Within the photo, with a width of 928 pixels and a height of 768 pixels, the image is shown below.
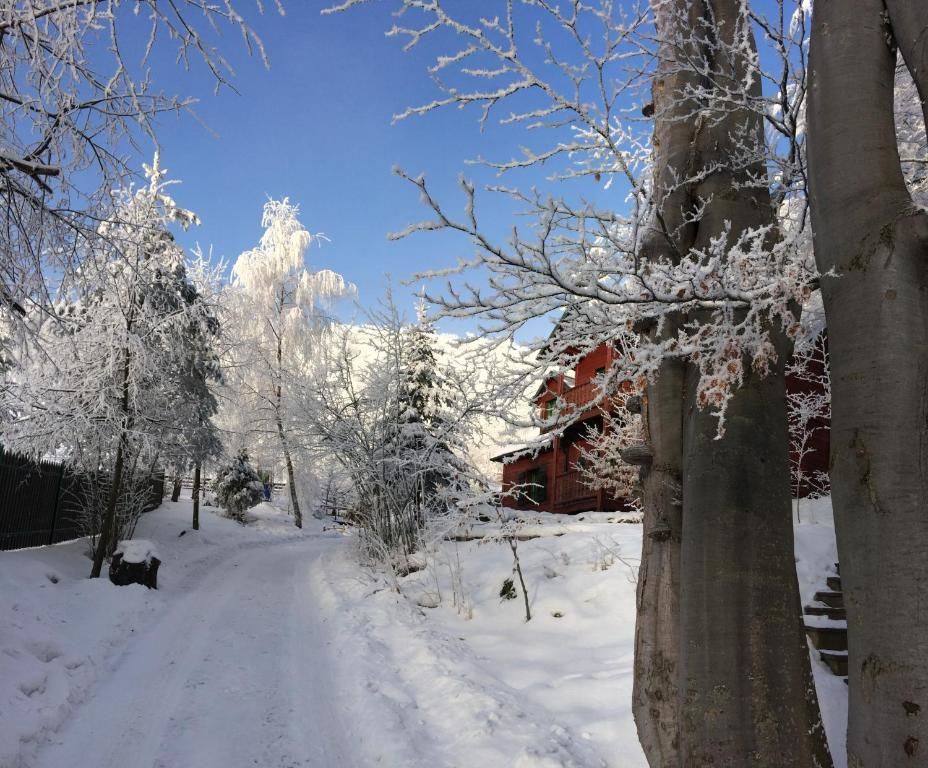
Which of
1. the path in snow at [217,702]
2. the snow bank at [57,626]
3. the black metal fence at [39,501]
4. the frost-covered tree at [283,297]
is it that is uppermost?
the frost-covered tree at [283,297]

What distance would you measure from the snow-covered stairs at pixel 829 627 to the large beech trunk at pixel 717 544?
3.29 metres

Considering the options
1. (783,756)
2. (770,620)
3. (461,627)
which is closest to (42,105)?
(770,620)

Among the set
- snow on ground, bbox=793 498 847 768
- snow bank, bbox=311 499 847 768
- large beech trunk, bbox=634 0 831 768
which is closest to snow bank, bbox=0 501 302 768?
snow bank, bbox=311 499 847 768

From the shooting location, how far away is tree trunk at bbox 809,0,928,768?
2.05m

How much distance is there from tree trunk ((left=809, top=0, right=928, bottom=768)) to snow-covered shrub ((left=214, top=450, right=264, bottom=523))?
2502 centimetres

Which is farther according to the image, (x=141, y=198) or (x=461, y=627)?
(x=141, y=198)

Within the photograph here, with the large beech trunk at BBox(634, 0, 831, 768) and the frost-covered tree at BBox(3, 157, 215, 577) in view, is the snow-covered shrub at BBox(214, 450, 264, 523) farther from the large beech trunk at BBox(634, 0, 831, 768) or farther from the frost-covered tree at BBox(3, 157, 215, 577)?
the large beech trunk at BBox(634, 0, 831, 768)

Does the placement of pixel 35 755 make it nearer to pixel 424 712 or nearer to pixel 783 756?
pixel 424 712

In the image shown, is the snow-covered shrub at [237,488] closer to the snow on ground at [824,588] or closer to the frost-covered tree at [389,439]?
the frost-covered tree at [389,439]

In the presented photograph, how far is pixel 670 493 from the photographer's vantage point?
356cm

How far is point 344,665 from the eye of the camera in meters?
6.70

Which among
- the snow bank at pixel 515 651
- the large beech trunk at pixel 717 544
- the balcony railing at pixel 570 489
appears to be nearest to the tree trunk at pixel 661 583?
the large beech trunk at pixel 717 544

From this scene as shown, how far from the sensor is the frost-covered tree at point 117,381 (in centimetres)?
1150

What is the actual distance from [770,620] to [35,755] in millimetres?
4836
